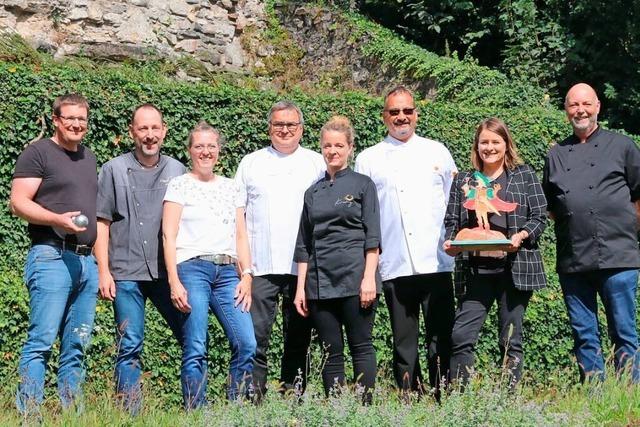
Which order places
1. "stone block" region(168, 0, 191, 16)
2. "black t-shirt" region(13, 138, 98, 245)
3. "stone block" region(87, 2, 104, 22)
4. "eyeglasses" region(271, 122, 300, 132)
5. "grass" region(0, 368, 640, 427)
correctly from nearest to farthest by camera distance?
"grass" region(0, 368, 640, 427) < "black t-shirt" region(13, 138, 98, 245) < "eyeglasses" region(271, 122, 300, 132) < "stone block" region(87, 2, 104, 22) < "stone block" region(168, 0, 191, 16)

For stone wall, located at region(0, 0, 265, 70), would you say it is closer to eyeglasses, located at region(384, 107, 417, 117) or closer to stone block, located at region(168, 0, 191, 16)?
stone block, located at region(168, 0, 191, 16)

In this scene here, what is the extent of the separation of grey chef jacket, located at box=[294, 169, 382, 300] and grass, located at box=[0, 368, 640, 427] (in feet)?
2.17

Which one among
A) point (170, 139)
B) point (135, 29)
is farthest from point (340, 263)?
point (135, 29)

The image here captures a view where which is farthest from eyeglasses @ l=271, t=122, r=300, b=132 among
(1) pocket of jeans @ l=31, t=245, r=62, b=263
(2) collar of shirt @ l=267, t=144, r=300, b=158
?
(1) pocket of jeans @ l=31, t=245, r=62, b=263

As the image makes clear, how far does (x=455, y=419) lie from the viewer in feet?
15.1

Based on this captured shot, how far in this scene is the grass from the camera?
4.54 m

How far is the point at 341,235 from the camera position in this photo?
5.57 metres

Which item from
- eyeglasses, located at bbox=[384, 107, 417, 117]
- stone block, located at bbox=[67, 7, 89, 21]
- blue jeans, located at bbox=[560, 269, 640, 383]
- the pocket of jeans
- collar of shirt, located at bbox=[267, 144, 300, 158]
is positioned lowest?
blue jeans, located at bbox=[560, 269, 640, 383]

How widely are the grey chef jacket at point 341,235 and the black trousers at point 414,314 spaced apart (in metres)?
0.24

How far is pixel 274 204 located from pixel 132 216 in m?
0.85

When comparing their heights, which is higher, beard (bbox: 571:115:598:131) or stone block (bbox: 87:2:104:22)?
stone block (bbox: 87:2:104:22)

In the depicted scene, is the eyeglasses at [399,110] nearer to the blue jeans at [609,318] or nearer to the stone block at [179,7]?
the blue jeans at [609,318]

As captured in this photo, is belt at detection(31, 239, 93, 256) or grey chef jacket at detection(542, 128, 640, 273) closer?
belt at detection(31, 239, 93, 256)

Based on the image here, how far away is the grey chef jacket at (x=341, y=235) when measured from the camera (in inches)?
218
